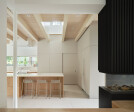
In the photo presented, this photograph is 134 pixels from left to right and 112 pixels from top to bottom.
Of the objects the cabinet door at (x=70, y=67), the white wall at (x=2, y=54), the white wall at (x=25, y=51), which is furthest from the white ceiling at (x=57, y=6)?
the white wall at (x=25, y=51)

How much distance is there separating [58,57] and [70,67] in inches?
44.3

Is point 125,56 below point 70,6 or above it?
below

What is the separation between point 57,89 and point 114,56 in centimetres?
437

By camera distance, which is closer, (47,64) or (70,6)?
(70,6)

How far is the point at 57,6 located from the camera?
10.3 feet

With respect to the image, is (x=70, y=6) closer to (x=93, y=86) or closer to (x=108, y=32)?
(x=108, y=32)

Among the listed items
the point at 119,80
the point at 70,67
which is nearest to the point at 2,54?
the point at 119,80

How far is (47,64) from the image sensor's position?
396 inches

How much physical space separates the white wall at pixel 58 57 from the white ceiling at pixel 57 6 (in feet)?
21.8

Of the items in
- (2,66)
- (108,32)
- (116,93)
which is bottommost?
(116,93)

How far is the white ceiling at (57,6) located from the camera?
298 centimetres

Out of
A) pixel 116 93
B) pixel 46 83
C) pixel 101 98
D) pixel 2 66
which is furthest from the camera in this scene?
pixel 46 83

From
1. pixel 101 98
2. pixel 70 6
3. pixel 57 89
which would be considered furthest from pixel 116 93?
pixel 57 89

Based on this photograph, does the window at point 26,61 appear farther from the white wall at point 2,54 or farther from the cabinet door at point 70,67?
the white wall at point 2,54
